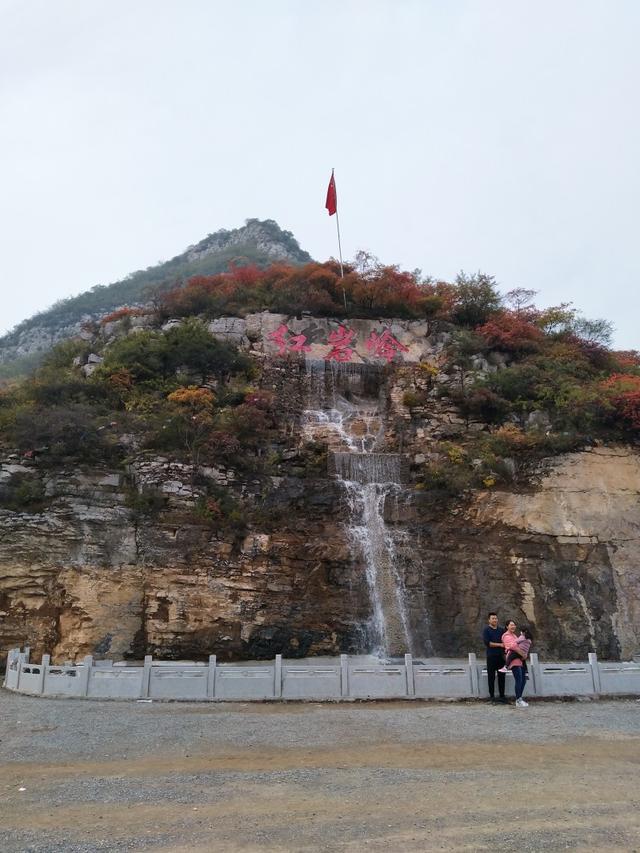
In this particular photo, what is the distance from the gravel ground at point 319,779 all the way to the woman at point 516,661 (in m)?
0.40

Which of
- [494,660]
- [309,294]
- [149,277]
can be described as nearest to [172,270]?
[149,277]

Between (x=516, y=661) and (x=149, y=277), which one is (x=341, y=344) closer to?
(x=516, y=661)

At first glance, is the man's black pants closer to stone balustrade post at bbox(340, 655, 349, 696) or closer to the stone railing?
the stone railing

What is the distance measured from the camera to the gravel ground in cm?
532

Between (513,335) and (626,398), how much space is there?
695 cm

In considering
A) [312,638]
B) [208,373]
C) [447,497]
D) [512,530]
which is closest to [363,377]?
[208,373]

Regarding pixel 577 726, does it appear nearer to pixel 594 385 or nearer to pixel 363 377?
pixel 594 385

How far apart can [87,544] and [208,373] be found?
30.2 ft

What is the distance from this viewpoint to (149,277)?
69438 millimetres

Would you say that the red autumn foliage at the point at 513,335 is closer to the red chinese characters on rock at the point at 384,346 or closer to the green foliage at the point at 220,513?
the red chinese characters on rock at the point at 384,346

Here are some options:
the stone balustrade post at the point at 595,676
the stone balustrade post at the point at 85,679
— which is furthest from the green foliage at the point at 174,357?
the stone balustrade post at the point at 595,676

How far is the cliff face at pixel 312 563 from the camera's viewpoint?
52.9 ft

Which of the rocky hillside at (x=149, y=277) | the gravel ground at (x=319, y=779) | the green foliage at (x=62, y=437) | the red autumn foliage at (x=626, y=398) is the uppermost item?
the rocky hillside at (x=149, y=277)

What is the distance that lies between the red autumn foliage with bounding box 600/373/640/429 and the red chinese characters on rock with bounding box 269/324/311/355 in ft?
39.1
